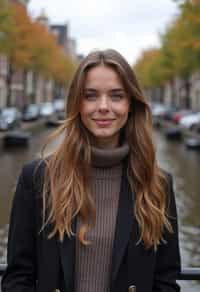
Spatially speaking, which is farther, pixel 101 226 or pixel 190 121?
pixel 190 121

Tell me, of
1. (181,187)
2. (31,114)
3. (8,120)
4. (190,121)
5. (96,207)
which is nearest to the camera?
(96,207)

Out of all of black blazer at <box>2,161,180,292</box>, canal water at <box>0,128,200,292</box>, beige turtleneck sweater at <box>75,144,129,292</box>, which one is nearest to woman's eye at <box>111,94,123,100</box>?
beige turtleneck sweater at <box>75,144,129,292</box>

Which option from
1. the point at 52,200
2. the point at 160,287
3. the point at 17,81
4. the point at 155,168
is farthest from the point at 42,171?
the point at 17,81

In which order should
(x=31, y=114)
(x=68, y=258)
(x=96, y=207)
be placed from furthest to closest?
(x=31, y=114), (x=96, y=207), (x=68, y=258)

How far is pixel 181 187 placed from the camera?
14.4 meters

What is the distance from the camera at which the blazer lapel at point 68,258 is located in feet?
6.66

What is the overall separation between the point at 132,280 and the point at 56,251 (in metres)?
0.30

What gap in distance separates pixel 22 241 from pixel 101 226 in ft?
0.99

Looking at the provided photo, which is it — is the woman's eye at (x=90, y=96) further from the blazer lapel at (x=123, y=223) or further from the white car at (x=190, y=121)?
the white car at (x=190, y=121)

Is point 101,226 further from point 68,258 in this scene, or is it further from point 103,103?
point 103,103

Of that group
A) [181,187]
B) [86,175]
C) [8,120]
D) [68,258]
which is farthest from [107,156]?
[8,120]

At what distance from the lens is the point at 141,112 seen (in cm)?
231

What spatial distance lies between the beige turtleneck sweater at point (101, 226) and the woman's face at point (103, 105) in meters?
0.07

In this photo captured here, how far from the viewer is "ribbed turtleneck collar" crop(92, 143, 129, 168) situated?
7.03ft
